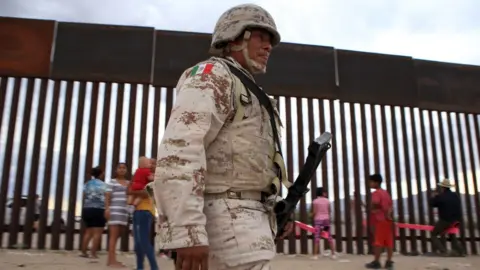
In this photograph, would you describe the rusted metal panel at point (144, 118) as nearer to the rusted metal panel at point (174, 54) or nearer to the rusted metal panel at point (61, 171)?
the rusted metal panel at point (174, 54)

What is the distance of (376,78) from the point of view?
817cm

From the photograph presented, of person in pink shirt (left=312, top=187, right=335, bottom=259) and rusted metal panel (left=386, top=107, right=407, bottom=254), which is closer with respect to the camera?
person in pink shirt (left=312, top=187, right=335, bottom=259)

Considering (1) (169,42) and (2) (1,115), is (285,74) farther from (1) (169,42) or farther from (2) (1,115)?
(2) (1,115)

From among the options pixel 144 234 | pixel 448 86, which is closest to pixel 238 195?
pixel 144 234

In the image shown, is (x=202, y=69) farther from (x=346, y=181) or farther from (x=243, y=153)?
(x=346, y=181)

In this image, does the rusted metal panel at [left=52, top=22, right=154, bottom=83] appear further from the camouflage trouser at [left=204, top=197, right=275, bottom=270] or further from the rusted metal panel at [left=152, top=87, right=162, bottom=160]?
the camouflage trouser at [left=204, top=197, right=275, bottom=270]

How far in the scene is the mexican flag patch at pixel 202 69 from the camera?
1.57m

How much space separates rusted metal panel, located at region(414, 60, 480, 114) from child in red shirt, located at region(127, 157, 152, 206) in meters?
5.60

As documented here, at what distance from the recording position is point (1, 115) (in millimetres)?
6969

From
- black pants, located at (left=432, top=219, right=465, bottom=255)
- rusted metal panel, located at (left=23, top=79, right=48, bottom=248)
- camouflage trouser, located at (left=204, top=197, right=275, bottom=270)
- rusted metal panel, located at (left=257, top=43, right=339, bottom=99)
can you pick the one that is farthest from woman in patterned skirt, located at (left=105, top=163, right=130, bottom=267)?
black pants, located at (left=432, top=219, right=465, bottom=255)

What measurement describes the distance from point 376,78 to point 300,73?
4.71 feet

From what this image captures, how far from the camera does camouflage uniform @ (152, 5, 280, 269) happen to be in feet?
4.47

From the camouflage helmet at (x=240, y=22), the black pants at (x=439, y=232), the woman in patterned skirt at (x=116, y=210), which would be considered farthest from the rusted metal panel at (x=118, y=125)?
the camouflage helmet at (x=240, y=22)

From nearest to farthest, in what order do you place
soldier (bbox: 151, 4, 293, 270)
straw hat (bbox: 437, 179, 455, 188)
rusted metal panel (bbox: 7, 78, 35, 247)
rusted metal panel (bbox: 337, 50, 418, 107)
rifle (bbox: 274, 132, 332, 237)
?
soldier (bbox: 151, 4, 293, 270) → rifle (bbox: 274, 132, 332, 237) → rusted metal panel (bbox: 7, 78, 35, 247) → straw hat (bbox: 437, 179, 455, 188) → rusted metal panel (bbox: 337, 50, 418, 107)
